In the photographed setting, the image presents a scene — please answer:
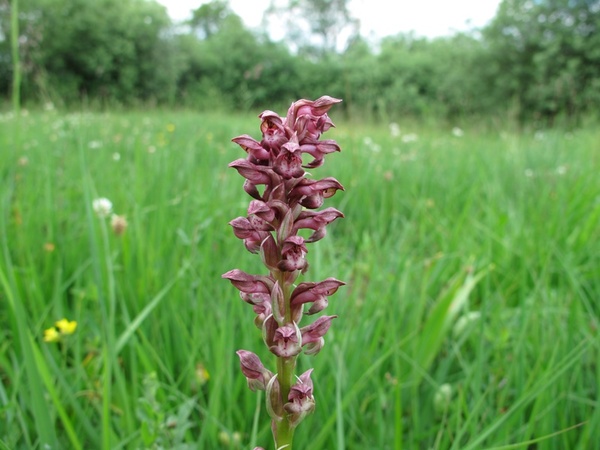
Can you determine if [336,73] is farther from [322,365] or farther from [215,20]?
[215,20]

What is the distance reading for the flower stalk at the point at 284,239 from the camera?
2.39 ft

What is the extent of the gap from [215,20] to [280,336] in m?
79.8

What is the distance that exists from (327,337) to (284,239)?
3.16ft

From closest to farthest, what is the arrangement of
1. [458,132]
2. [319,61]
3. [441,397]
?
[441,397]
[458,132]
[319,61]

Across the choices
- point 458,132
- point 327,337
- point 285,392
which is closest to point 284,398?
point 285,392

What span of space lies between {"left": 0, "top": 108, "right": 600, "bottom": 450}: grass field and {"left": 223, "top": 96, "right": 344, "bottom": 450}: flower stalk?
329 millimetres

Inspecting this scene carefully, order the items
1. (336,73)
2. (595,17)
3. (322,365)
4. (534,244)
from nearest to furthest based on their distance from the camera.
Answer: (322,365), (534,244), (595,17), (336,73)

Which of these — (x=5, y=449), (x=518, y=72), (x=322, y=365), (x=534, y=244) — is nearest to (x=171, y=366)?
(x=322, y=365)

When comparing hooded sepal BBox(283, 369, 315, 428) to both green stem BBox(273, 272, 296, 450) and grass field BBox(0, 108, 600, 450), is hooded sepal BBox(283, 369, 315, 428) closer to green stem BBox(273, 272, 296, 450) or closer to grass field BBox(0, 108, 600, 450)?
green stem BBox(273, 272, 296, 450)

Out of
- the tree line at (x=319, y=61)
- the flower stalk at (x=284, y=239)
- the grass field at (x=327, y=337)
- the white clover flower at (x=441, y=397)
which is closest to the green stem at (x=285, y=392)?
the flower stalk at (x=284, y=239)

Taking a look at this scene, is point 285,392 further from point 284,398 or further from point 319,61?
point 319,61

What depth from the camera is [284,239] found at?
75cm

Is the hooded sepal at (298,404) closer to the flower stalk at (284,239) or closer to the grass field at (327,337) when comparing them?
the flower stalk at (284,239)

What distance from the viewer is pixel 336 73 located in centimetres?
3175
